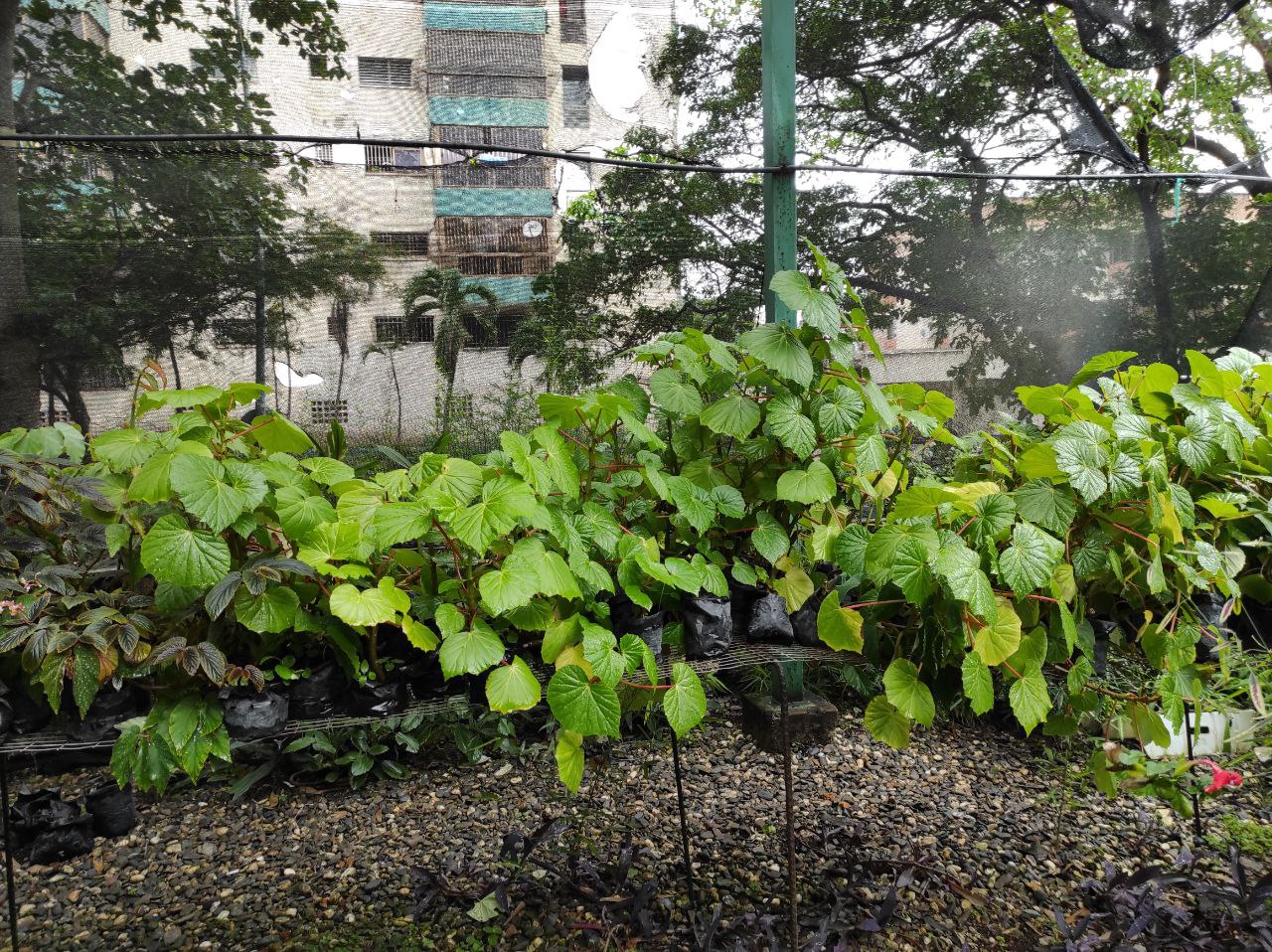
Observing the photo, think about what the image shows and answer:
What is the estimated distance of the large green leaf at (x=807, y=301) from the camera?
119 centimetres

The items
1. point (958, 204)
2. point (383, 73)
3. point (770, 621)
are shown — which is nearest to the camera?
point (770, 621)

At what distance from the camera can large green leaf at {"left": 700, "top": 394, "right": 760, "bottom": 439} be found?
123 cm

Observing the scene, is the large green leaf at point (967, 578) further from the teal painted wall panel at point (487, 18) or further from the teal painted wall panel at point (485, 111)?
the teal painted wall panel at point (487, 18)

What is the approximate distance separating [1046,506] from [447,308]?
1.61 m

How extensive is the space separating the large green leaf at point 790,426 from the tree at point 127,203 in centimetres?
149

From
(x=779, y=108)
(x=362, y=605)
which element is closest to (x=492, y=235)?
(x=779, y=108)

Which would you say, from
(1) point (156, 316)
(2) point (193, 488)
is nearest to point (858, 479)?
(2) point (193, 488)

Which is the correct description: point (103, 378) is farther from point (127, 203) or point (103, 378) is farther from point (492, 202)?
point (492, 202)

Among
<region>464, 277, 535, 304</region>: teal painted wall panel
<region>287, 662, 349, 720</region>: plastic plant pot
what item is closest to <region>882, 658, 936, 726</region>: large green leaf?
<region>287, 662, 349, 720</region>: plastic plant pot

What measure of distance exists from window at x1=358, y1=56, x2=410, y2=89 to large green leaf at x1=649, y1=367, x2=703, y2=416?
142 cm

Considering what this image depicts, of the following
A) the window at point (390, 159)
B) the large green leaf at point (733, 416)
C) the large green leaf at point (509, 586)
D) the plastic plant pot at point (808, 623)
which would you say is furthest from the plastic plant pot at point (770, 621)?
the window at point (390, 159)

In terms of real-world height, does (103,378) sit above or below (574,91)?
below

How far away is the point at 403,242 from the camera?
6.97 feet

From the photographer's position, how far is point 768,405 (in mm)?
1231
